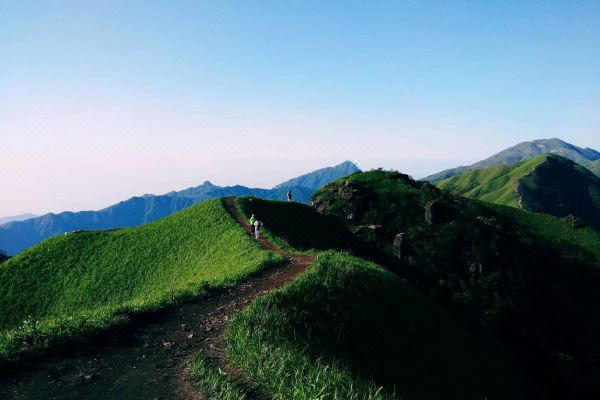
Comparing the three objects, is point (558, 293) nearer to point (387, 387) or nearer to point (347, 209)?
point (347, 209)

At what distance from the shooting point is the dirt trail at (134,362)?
13180 millimetres

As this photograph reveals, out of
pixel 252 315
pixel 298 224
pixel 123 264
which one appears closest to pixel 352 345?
pixel 252 315

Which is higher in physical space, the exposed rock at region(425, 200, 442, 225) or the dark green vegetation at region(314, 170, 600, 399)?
the exposed rock at region(425, 200, 442, 225)

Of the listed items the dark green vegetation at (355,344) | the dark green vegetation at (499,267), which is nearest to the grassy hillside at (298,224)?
the dark green vegetation at (499,267)

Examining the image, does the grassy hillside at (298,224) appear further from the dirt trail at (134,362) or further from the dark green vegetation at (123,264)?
the dirt trail at (134,362)

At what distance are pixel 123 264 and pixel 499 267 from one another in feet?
214

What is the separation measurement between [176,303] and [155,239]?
31453 millimetres

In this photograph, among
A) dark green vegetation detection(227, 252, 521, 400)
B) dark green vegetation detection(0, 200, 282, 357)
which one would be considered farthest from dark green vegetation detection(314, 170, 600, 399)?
dark green vegetation detection(0, 200, 282, 357)

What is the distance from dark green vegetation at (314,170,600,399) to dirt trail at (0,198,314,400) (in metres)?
47.5

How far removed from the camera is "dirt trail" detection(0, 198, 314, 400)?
43.2 feet

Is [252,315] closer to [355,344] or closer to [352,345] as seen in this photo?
[352,345]

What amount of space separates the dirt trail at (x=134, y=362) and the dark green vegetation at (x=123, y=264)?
28.1 ft

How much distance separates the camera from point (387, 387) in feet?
64.4

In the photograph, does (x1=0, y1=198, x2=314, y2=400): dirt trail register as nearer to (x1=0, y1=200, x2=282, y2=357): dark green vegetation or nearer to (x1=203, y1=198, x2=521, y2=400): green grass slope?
(x1=203, y1=198, x2=521, y2=400): green grass slope
